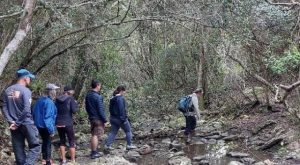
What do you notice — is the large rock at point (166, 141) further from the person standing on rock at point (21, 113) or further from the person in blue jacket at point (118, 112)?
the person standing on rock at point (21, 113)

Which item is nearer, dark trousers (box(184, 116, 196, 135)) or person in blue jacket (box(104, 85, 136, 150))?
person in blue jacket (box(104, 85, 136, 150))

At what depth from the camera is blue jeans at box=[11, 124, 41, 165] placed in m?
7.97

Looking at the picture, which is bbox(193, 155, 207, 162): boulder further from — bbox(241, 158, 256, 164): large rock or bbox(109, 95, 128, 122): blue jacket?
bbox(109, 95, 128, 122): blue jacket

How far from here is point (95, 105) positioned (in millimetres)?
10922

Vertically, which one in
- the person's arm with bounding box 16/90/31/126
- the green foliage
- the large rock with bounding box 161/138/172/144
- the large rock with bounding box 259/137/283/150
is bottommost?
the large rock with bounding box 161/138/172/144

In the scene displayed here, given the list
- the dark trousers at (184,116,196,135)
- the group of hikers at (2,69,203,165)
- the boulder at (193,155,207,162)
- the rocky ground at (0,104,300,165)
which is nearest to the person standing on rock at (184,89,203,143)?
the dark trousers at (184,116,196,135)

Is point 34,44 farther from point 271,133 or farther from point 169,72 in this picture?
point 169,72

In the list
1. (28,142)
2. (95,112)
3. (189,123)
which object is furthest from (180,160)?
(28,142)

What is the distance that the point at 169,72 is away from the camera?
66.0 feet

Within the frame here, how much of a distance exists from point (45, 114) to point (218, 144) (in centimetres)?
636

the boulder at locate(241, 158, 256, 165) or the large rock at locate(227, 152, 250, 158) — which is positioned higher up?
the boulder at locate(241, 158, 256, 165)

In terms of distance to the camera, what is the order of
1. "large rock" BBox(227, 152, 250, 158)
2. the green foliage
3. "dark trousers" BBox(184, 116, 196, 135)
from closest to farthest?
the green foliage, "large rock" BBox(227, 152, 250, 158), "dark trousers" BBox(184, 116, 196, 135)

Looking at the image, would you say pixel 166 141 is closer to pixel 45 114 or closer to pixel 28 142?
pixel 45 114

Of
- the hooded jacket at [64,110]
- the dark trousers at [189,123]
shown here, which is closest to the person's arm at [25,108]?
the hooded jacket at [64,110]
